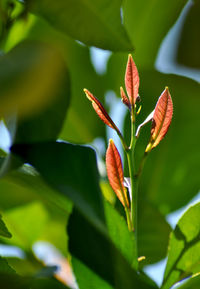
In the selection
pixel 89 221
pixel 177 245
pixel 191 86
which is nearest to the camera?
pixel 89 221

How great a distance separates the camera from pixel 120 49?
1.83 ft

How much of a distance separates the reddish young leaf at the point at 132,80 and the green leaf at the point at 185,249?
14 cm

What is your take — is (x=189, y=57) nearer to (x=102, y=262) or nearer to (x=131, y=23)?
(x=131, y=23)

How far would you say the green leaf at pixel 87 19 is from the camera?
564 mm

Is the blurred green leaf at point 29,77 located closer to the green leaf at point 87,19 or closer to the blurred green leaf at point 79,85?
the green leaf at point 87,19

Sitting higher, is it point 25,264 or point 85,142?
A: point 85,142

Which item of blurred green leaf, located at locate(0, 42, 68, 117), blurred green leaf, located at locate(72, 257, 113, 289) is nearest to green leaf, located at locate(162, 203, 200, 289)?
blurred green leaf, located at locate(72, 257, 113, 289)

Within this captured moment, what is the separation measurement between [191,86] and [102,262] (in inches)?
14.6

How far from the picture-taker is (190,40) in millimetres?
647

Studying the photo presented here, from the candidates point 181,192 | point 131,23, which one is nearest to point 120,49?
point 131,23

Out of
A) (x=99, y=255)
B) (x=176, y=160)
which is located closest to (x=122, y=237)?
(x=99, y=255)

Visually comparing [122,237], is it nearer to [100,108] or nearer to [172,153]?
[100,108]

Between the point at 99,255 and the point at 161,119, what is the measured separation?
0.58ft

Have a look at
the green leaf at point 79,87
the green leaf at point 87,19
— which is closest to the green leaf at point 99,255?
the green leaf at point 87,19
